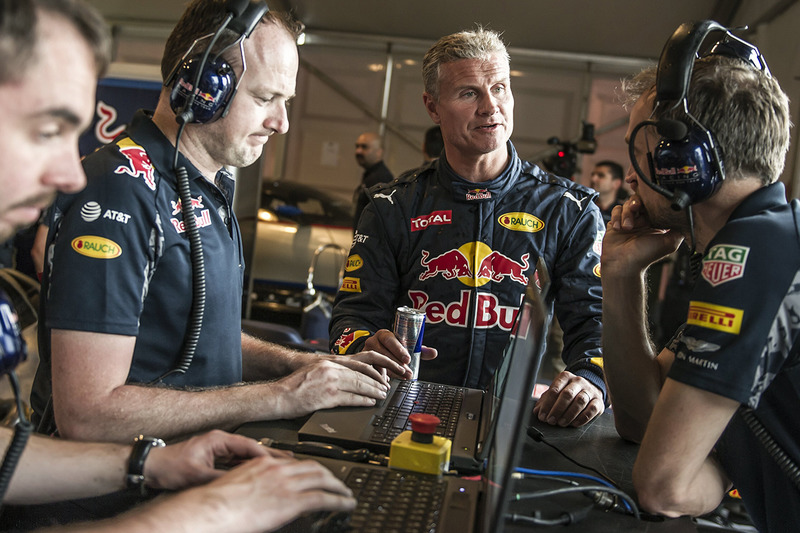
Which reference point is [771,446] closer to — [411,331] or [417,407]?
[417,407]

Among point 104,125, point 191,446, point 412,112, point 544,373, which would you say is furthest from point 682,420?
point 412,112

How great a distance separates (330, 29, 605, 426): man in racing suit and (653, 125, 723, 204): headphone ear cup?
0.76 metres

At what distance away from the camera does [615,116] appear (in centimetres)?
725

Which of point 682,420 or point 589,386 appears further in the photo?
point 589,386

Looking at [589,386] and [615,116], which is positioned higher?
[615,116]

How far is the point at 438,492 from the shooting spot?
98 centimetres

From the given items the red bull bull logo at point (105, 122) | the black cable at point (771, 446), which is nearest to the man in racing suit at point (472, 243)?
the black cable at point (771, 446)

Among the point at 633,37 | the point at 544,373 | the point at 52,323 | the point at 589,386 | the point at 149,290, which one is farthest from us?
the point at 633,37

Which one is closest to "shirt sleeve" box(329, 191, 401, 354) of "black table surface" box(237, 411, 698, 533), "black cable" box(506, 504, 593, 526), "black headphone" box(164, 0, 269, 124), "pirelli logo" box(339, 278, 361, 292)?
"pirelli logo" box(339, 278, 361, 292)

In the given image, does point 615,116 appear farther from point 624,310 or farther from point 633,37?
point 624,310

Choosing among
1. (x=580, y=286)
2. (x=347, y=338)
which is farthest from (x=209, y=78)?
(x=580, y=286)

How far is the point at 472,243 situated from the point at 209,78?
3.09ft

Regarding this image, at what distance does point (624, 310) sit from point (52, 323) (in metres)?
1.14

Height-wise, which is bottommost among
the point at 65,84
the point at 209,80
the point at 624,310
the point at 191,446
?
the point at 191,446
